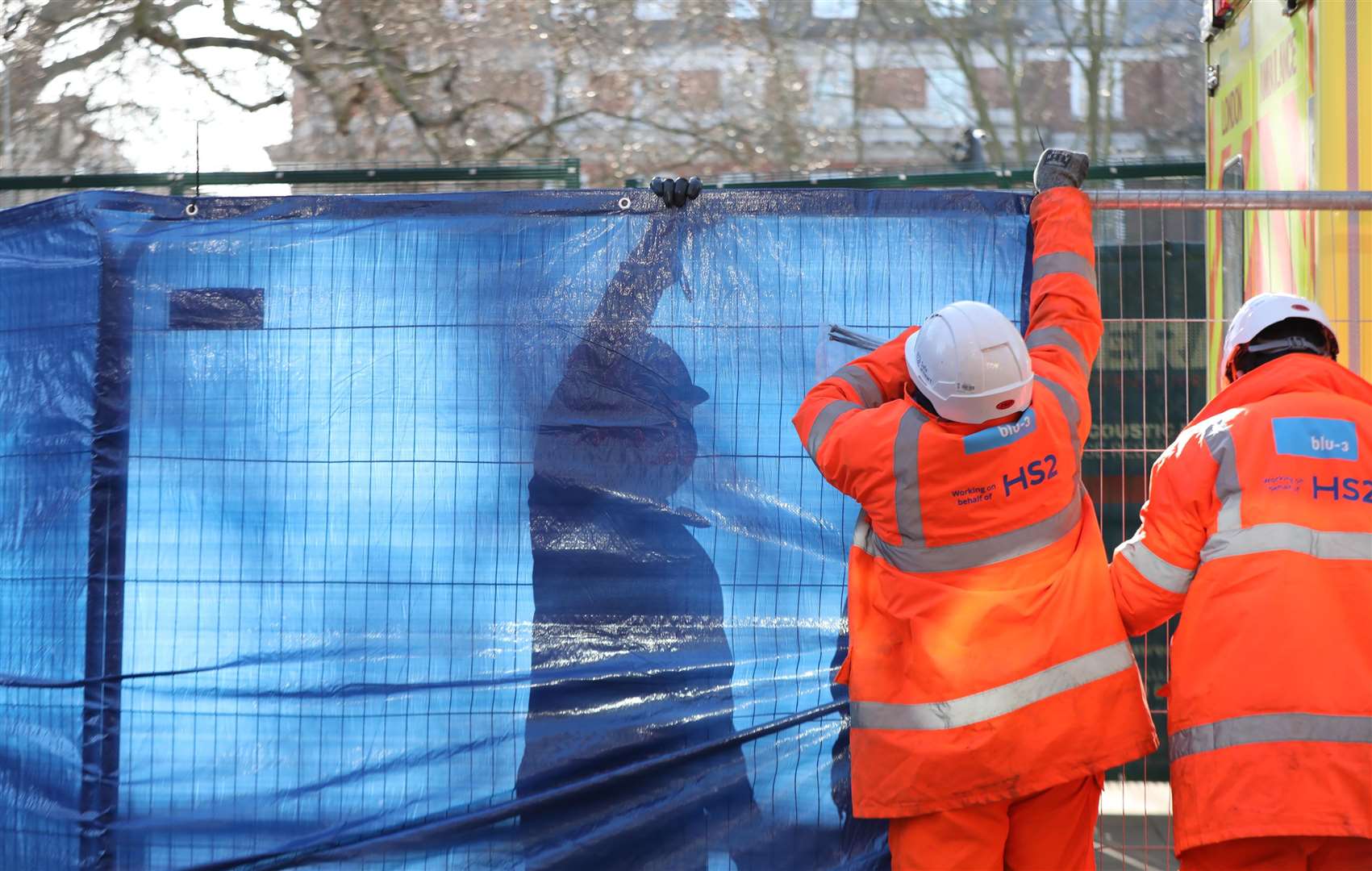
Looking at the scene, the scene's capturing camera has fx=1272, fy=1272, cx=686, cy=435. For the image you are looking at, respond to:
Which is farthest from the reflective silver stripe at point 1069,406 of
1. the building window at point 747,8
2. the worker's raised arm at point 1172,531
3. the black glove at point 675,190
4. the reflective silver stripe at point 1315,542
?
the building window at point 747,8

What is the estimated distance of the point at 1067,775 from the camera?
119 inches

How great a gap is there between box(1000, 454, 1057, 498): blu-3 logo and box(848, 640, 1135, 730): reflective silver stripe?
1.44 feet

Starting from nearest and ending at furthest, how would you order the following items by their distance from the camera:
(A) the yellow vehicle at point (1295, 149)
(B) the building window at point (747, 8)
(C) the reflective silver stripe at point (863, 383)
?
(C) the reflective silver stripe at point (863, 383), (A) the yellow vehicle at point (1295, 149), (B) the building window at point (747, 8)

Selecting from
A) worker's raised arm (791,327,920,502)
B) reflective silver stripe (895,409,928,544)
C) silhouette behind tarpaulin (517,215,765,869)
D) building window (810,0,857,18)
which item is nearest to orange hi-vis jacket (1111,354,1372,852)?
reflective silver stripe (895,409,928,544)

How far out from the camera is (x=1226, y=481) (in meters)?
3.00

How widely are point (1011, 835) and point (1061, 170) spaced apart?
1.81 meters

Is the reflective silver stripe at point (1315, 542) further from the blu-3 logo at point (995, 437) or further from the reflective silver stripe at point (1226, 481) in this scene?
the blu-3 logo at point (995, 437)

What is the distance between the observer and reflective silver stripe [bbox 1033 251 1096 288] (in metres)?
3.46

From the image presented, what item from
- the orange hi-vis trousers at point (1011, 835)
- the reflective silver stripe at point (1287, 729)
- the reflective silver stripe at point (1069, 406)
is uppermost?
the reflective silver stripe at point (1069, 406)

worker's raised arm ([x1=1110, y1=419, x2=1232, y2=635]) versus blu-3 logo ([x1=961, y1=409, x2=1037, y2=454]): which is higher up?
blu-3 logo ([x1=961, y1=409, x2=1037, y2=454])

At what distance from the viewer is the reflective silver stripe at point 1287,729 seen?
2881 mm

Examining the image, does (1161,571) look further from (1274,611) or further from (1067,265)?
(1067,265)

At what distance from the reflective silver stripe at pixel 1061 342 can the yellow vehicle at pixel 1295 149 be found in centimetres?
117

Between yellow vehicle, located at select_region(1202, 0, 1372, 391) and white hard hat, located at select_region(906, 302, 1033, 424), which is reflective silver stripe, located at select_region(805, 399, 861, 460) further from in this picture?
yellow vehicle, located at select_region(1202, 0, 1372, 391)
